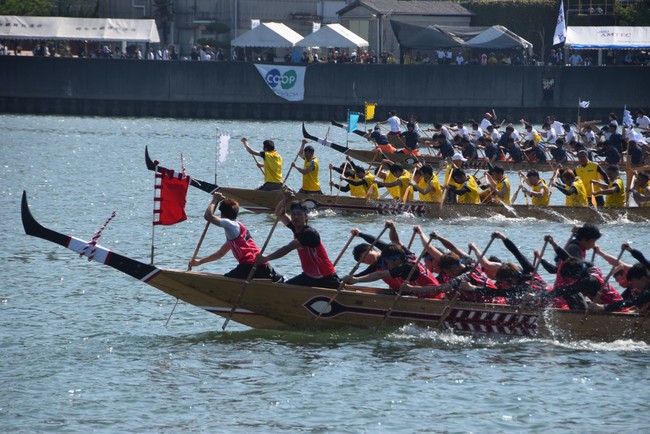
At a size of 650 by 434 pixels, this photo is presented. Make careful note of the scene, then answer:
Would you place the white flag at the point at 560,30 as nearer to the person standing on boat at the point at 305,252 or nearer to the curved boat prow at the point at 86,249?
the person standing on boat at the point at 305,252

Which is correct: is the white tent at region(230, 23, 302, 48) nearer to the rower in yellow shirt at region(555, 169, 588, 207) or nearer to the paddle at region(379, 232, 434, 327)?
the rower in yellow shirt at region(555, 169, 588, 207)

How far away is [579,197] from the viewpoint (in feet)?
97.7

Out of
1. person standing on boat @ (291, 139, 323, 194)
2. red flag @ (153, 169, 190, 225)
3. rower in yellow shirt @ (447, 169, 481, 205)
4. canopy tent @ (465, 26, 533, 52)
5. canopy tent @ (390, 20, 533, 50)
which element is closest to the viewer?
red flag @ (153, 169, 190, 225)

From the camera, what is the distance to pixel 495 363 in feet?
57.5

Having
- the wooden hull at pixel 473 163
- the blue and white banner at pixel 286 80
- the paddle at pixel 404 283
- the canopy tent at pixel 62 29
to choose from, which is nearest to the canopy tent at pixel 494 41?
the blue and white banner at pixel 286 80

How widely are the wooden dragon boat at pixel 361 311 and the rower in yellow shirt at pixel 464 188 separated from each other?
11760 millimetres

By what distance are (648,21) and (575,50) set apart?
4.59 metres

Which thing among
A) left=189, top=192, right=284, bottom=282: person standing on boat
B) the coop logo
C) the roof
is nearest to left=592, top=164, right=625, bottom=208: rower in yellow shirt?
left=189, top=192, right=284, bottom=282: person standing on boat

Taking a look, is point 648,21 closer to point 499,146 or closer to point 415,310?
point 499,146

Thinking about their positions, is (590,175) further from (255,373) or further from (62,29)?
(62,29)

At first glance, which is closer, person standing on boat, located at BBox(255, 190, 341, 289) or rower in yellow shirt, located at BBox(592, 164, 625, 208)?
person standing on boat, located at BBox(255, 190, 341, 289)

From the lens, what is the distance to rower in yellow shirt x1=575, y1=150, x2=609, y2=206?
3075 cm

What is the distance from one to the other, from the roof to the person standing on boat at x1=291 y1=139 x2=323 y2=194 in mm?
45460

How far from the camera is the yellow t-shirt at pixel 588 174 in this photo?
3111 centimetres
